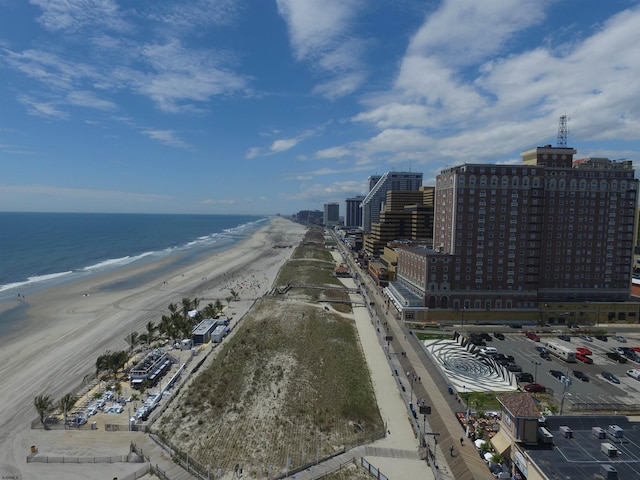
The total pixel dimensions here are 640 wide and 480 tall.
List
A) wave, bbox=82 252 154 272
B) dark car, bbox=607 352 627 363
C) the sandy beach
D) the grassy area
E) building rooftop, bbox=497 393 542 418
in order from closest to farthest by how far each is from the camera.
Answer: building rooftop, bbox=497 393 542 418 < the grassy area < the sandy beach < dark car, bbox=607 352 627 363 < wave, bbox=82 252 154 272

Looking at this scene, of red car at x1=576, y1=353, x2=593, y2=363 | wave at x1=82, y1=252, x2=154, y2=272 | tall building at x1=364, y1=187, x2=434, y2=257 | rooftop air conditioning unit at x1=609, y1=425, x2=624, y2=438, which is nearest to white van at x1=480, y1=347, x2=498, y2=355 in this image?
red car at x1=576, y1=353, x2=593, y2=363

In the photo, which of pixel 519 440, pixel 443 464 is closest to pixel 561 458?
pixel 519 440

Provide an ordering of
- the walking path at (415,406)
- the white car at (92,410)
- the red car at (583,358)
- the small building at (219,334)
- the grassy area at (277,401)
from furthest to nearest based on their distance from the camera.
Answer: the small building at (219,334), the red car at (583,358), the white car at (92,410), the grassy area at (277,401), the walking path at (415,406)

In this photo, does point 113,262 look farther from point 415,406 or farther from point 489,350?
point 415,406

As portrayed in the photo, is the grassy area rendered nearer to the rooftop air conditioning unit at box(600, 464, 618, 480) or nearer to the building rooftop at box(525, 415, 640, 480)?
the building rooftop at box(525, 415, 640, 480)

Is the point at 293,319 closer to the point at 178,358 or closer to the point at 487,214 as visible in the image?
the point at 178,358

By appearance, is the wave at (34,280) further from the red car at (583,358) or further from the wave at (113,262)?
the red car at (583,358)

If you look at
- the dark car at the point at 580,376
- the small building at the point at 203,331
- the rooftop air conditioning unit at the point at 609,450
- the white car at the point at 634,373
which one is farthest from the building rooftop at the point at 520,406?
the small building at the point at 203,331
